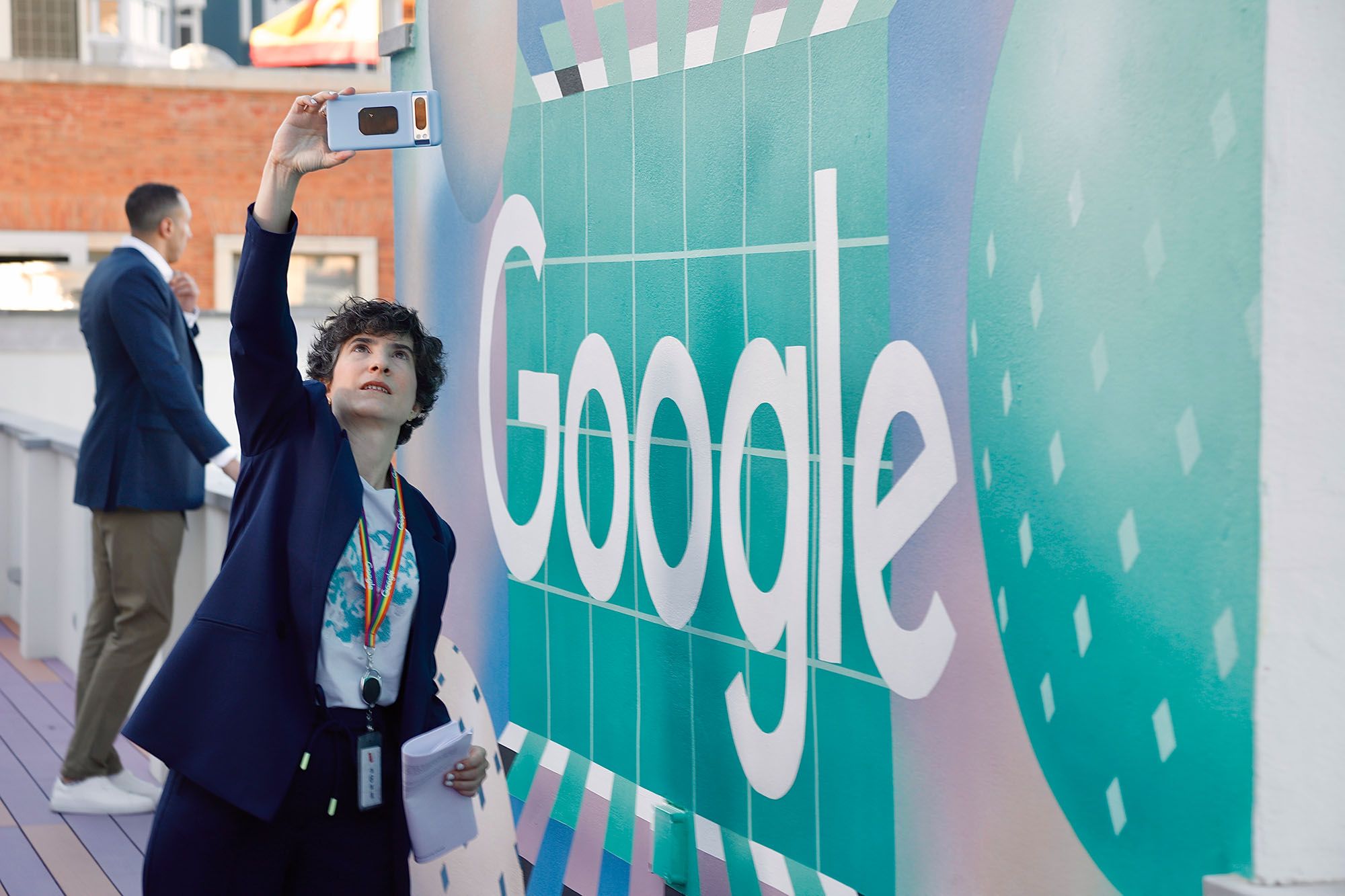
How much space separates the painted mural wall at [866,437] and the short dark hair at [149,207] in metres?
1.80

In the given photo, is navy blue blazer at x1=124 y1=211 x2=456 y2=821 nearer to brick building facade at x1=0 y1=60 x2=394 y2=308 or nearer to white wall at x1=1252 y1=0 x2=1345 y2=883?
white wall at x1=1252 y1=0 x2=1345 y2=883

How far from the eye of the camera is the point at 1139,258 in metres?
1.96

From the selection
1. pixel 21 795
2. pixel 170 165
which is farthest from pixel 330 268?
pixel 21 795

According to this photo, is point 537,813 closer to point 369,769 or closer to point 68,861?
point 369,769

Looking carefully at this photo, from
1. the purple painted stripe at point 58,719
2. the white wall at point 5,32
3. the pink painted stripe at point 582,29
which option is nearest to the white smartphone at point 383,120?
the pink painted stripe at point 582,29

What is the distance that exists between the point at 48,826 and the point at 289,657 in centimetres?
327

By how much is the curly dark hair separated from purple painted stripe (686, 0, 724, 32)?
73 centimetres

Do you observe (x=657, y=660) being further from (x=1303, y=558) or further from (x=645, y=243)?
(x=1303, y=558)

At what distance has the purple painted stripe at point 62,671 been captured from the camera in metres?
7.56

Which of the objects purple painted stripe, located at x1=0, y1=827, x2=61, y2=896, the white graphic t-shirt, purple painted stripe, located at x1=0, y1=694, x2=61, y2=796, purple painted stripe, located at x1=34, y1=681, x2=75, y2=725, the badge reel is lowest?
purple painted stripe, located at x1=0, y1=827, x2=61, y2=896

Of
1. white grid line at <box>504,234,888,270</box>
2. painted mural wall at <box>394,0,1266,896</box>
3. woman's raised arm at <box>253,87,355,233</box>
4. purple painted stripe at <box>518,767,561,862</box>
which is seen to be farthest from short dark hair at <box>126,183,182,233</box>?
woman's raised arm at <box>253,87,355,233</box>

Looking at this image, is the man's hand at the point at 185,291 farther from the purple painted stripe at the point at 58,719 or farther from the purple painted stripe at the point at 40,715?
the purple painted stripe at the point at 40,715

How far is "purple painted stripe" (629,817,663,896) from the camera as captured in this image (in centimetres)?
309

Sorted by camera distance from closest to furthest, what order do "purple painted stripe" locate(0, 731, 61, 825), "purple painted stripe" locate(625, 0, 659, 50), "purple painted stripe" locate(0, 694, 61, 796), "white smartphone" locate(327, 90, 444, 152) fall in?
"white smartphone" locate(327, 90, 444, 152) → "purple painted stripe" locate(625, 0, 659, 50) → "purple painted stripe" locate(0, 731, 61, 825) → "purple painted stripe" locate(0, 694, 61, 796)
